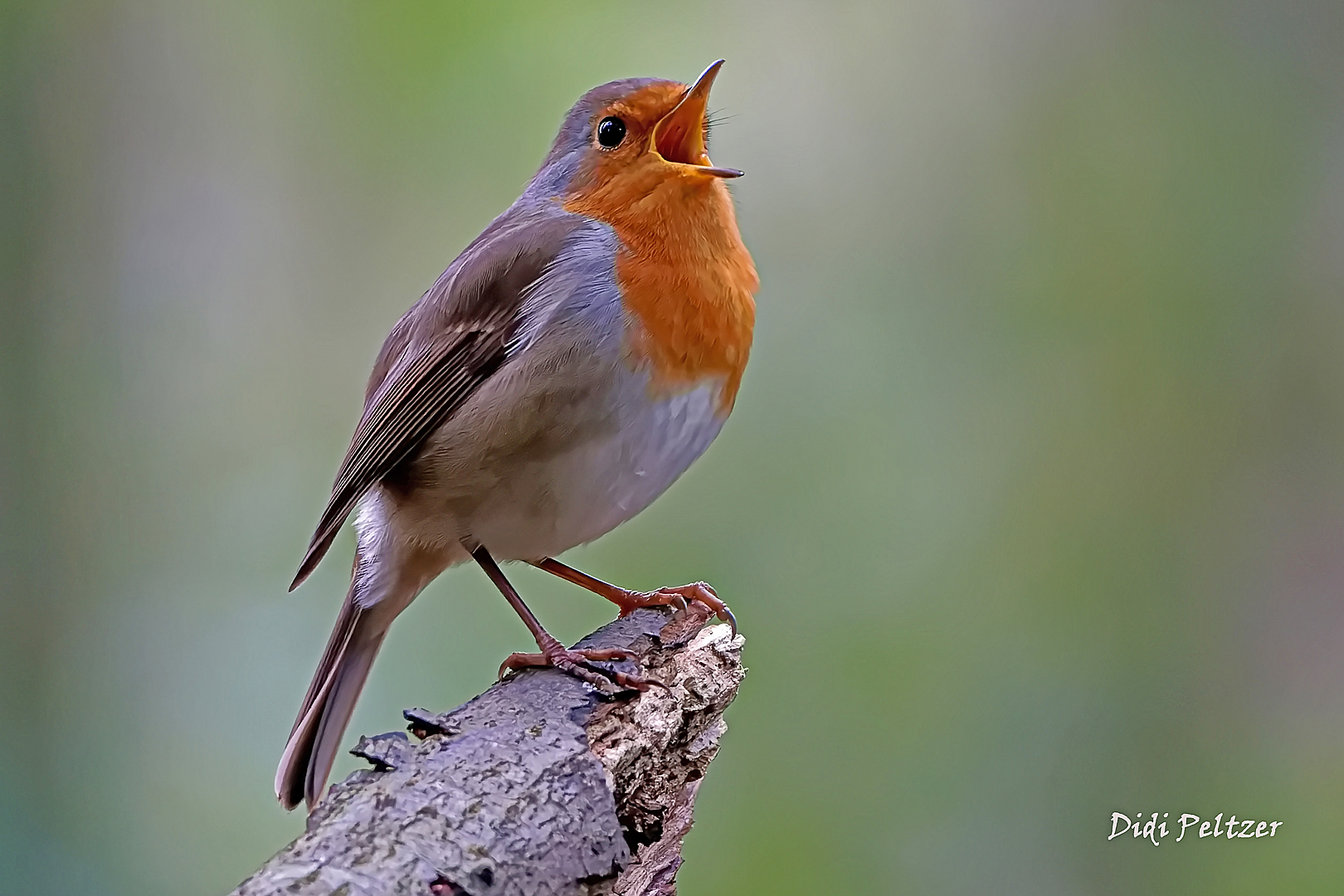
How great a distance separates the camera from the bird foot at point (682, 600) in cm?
224

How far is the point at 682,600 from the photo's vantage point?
89.4 inches

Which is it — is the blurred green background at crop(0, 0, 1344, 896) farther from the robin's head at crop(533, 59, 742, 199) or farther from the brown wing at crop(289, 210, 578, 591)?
the brown wing at crop(289, 210, 578, 591)

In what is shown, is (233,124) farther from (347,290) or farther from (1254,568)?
(1254,568)

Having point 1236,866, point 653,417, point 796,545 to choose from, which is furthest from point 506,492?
point 1236,866

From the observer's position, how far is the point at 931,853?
2816mm

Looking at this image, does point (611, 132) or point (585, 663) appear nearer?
point (585, 663)

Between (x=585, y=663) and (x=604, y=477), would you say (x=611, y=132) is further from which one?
(x=585, y=663)

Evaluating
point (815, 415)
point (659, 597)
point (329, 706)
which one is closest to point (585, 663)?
point (659, 597)

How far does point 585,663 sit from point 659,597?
1.48 ft

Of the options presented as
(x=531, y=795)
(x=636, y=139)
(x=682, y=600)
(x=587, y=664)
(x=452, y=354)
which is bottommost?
(x=531, y=795)

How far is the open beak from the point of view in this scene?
207 centimetres

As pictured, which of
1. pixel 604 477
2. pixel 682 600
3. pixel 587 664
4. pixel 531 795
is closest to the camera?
pixel 531 795

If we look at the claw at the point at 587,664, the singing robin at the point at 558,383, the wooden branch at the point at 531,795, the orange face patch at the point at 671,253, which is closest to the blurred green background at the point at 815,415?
the singing robin at the point at 558,383

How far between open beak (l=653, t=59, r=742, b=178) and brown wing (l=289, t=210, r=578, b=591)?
0.24 meters
